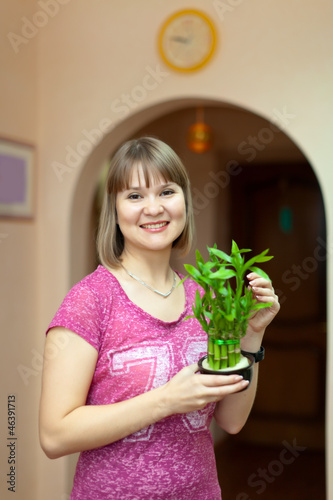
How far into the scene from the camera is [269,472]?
4684 millimetres

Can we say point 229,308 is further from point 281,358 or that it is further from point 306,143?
point 281,358

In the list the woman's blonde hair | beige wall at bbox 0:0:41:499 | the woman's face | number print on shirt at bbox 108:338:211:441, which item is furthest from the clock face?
number print on shirt at bbox 108:338:211:441

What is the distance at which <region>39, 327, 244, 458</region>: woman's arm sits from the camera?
117 cm

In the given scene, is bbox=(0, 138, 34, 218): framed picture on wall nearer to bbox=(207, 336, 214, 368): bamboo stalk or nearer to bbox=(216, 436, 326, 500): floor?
bbox=(207, 336, 214, 368): bamboo stalk

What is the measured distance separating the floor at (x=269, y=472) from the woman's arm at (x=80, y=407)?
120 inches

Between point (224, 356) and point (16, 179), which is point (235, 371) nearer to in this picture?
point (224, 356)

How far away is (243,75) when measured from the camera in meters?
2.59

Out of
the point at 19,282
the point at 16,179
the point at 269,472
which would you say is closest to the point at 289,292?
the point at 269,472

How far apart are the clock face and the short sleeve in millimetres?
1746

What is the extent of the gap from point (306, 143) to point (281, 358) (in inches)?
117

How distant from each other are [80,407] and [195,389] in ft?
0.90

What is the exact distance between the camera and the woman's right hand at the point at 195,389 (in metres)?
1.12

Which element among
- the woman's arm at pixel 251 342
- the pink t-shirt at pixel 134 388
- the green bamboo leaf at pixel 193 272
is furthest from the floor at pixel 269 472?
the green bamboo leaf at pixel 193 272

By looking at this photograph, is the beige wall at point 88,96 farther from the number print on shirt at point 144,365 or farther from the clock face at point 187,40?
the number print on shirt at point 144,365
